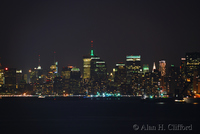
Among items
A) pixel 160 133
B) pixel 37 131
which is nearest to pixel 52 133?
pixel 37 131

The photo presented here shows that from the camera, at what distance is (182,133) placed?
7206 centimetres

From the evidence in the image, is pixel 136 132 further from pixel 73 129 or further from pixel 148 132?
pixel 73 129

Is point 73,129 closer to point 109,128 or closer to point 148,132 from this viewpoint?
point 109,128

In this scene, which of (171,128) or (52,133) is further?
(171,128)

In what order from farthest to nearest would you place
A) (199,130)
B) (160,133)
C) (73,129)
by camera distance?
(73,129) < (199,130) < (160,133)

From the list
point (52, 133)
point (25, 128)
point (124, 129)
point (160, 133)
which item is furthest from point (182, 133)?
point (25, 128)

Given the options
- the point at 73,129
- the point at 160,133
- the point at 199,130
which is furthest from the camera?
the point at 73,129

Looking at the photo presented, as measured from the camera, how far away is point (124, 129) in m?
80.1

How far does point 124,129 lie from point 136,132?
6.55 meters

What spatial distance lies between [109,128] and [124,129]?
4.51 meters

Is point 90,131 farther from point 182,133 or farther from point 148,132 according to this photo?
point 182,133

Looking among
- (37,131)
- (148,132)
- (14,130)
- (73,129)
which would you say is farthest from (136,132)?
(14,130)

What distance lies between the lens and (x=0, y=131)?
7612 cm

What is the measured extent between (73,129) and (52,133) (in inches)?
312
